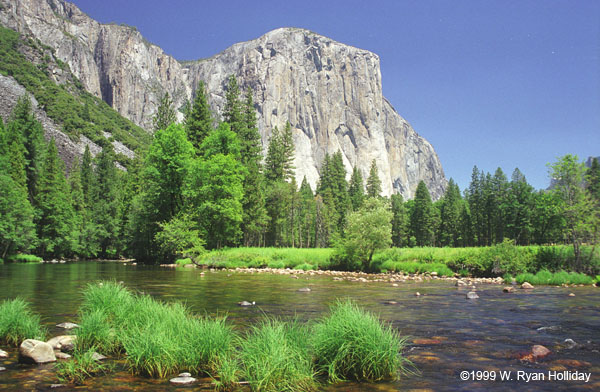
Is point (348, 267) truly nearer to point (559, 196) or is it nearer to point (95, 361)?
point (559, 196)

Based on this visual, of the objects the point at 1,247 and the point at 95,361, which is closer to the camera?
the point at 95,361

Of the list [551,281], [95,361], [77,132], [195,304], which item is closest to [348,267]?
[551,281]

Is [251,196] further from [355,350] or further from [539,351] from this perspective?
[355,350]

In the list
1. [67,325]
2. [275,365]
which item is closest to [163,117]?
[67,325]

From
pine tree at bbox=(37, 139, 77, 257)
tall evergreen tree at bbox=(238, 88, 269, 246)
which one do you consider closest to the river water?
tall evergreen tree at bbox=(238, 88, 269, 246)

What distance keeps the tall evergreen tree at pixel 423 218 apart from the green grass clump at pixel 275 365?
91.7 metres

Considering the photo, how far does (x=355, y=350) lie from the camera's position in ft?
17.6

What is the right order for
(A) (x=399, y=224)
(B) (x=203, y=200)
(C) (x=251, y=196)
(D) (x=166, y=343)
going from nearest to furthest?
(D) (x=166, y=343), (B) (x=203, y=200), (C) (x=251, y=196), (A) (x=399, y=224)

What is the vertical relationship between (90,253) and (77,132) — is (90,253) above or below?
below

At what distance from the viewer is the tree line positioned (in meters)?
34.0

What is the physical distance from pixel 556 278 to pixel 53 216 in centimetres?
5597

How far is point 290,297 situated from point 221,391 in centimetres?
1009

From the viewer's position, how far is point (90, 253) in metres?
60.1

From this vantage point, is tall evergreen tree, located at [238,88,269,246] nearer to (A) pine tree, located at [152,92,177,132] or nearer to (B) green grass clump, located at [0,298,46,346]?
(A) pine tree, located at [152,92,177,132]
